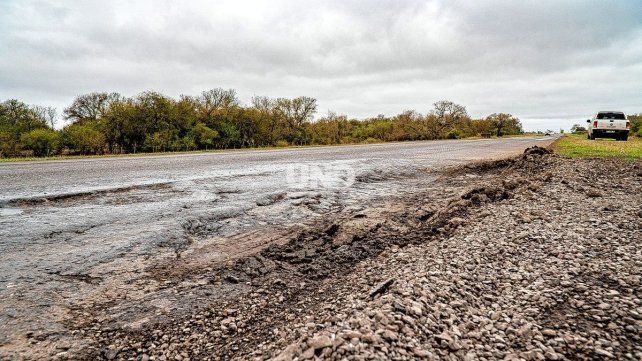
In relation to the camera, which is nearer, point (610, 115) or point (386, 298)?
point (386, 298)

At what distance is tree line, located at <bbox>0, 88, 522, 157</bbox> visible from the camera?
3497 cm

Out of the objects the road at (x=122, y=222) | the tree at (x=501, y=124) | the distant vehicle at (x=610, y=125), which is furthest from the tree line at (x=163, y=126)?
the tree at (x=501, y=124)

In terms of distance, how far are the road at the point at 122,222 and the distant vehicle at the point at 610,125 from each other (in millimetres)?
19590

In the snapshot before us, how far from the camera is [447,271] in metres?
3.44

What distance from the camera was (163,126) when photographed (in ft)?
130

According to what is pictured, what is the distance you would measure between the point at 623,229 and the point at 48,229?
8.44m

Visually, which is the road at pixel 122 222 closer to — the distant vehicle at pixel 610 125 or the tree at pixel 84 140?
the distant vehicle at pixel 610 125

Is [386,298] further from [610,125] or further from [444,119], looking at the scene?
[444,119]

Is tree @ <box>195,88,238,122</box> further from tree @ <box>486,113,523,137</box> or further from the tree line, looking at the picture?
tree @ <box>486,113,523,137</box>

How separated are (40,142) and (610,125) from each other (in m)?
49.4

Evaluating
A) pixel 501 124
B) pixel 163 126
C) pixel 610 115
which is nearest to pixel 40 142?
pixel 163 126

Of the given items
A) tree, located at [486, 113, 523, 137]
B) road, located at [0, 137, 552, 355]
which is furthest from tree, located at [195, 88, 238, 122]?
tree, located at [486, 113, 523, 137]

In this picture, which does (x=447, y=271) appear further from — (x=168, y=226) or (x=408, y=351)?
(x=168, y=226)

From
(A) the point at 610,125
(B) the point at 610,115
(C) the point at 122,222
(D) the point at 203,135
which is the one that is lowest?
(C) the point at 122,222
